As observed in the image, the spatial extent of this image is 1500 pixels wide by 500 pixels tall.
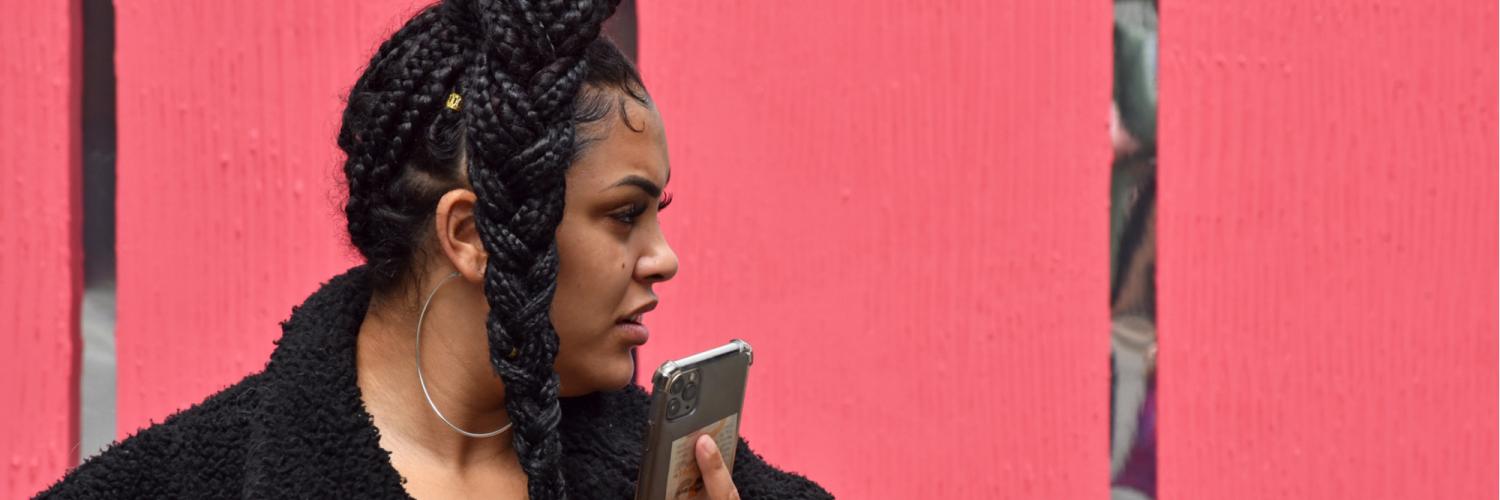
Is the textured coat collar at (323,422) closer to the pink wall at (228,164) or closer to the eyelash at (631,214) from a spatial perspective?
the eyelash at (631,214)

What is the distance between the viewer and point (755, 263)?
196 cm

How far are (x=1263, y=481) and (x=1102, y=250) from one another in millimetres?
368

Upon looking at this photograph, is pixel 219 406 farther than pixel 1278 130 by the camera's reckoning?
No

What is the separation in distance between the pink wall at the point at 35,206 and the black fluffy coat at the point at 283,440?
2.31 feet

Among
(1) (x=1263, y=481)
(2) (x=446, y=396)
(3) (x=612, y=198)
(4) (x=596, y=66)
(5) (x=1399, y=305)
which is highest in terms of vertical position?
(4) (x=596, y=66)

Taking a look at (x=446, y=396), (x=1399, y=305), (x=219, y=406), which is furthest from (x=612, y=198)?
(x=1399, y=305)

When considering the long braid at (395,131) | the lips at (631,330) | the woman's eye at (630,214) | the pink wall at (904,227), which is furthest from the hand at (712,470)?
the pink wall at (904,227)

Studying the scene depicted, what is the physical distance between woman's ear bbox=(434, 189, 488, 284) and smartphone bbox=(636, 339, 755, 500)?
181 millimetres

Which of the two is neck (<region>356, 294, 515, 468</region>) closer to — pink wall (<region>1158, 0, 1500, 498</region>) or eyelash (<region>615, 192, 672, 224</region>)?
eyelash (<region>615, 192, 672, 224</region>)

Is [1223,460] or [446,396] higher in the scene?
[446,396]

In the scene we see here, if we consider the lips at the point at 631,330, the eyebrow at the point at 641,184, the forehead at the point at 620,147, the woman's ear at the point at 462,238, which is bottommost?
the lips at the point at 631,330

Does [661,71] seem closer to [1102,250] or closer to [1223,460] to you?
[1102,250]

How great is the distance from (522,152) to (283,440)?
1.14 ft

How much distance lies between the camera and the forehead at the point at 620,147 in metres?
1.27
